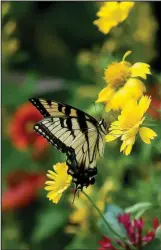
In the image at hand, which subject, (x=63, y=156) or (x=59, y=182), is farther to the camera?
(x=63, y=156)

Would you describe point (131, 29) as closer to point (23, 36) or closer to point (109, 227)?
point (109, 227)

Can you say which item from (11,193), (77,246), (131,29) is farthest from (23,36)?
(77,246)

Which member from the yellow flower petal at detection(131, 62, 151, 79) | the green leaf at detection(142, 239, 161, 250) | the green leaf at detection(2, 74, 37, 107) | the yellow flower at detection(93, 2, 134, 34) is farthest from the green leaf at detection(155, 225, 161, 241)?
the green leaf at detection(2, 74, 37, 107)

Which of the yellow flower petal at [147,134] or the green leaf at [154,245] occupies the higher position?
the yellow flower petal at [147,134]

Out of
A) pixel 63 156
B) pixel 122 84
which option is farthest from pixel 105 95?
pixel 63 156

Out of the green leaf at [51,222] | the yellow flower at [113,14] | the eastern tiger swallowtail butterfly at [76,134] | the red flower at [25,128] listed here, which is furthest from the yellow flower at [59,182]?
the red flower at [25,128]

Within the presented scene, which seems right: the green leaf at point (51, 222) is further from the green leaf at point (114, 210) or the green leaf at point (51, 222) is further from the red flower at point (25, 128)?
the green leaf at point (114, 210)

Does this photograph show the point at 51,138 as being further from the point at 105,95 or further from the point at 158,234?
the point at 158,234
